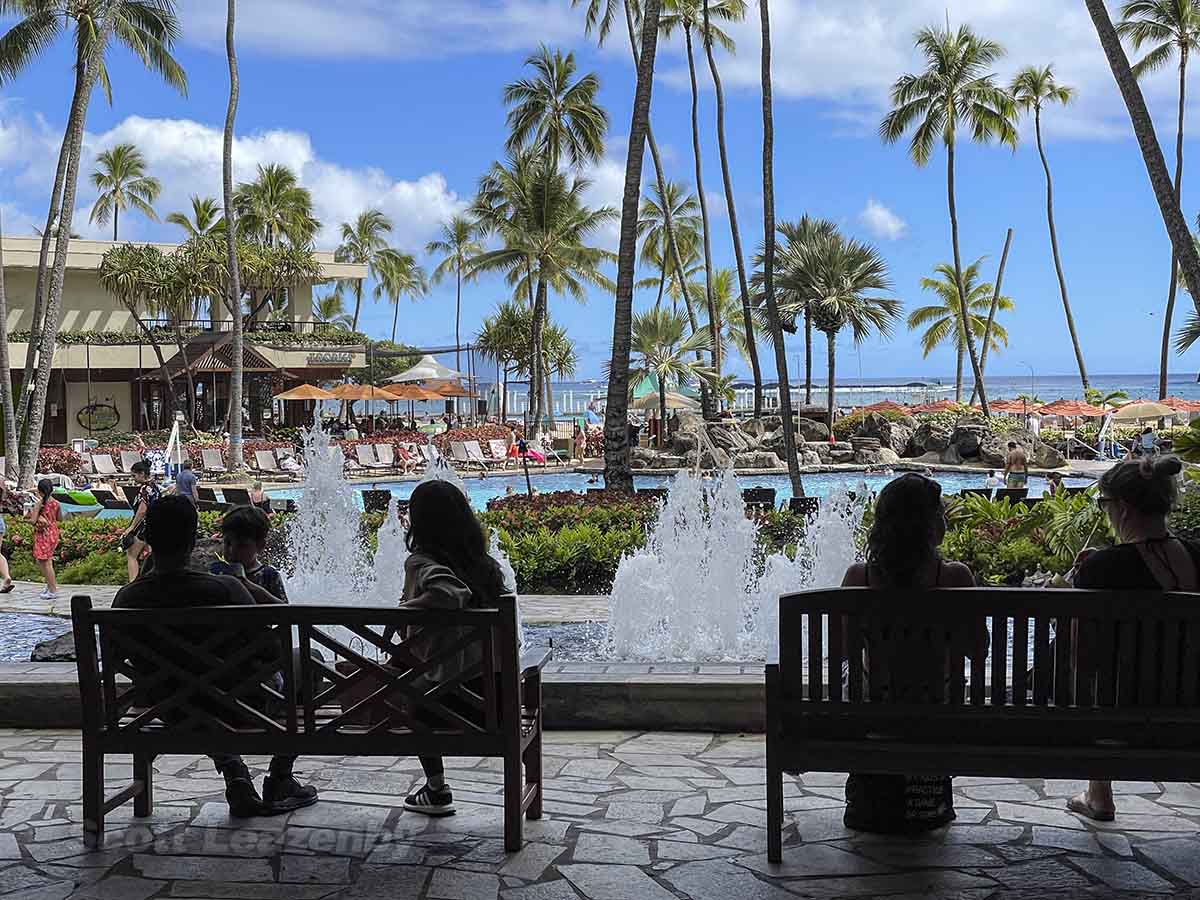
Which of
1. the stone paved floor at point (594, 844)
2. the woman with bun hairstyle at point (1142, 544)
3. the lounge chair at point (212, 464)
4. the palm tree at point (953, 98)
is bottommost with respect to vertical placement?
the stone paved floor at point (594, 844)

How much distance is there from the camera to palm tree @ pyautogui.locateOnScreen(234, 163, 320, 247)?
58938 mm

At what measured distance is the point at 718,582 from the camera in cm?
895

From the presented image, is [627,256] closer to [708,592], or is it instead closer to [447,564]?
[708,592]

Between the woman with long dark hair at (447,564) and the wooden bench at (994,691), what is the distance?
3.40 ft

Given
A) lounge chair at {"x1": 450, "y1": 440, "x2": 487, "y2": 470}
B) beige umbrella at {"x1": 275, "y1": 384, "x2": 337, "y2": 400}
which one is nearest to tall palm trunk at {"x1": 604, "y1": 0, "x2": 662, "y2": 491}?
lounge chair at {"x1": 450, "y1": 440, "x2": 487, "y2": 470}

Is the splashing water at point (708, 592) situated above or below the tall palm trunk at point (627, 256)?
below

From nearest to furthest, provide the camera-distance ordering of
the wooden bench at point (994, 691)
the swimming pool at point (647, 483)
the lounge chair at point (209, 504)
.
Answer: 1. the wooden bench at point (994, 691)
2. the lounge chair at point (209, 504)
3. the swimming pool at point (647, 483)

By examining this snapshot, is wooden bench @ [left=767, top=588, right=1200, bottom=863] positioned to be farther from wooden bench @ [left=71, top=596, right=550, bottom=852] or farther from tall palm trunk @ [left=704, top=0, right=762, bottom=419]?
tall palm trunk @ [left=704, top=0, right=762, bottom=419]

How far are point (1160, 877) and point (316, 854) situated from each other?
8.66 ft

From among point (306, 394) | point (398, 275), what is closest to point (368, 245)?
point (398, 275)

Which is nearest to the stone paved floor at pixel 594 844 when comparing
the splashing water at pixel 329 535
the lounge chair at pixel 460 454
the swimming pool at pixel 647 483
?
the splashing water at pixel 329 535

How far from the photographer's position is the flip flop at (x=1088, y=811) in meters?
4.33

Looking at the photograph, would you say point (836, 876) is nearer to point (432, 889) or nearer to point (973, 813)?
point (973, 813)

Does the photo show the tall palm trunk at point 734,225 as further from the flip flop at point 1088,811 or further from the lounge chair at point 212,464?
the flip flop at point 1088,811
